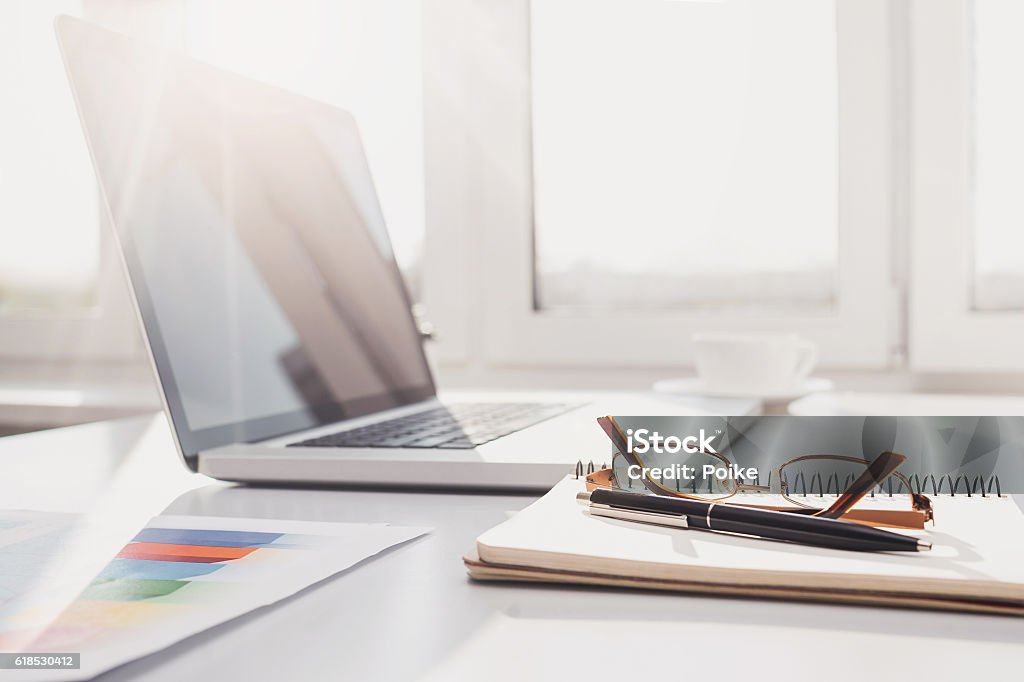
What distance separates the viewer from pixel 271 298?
0.84 meters

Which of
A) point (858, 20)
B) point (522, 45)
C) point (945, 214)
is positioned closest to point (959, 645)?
point (945, 214)

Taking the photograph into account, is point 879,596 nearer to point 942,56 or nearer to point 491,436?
point 491,436

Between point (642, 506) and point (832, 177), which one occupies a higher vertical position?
point (832, 177)

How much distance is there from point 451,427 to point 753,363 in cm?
39

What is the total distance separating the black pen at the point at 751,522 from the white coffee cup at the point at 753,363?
22.5 inches

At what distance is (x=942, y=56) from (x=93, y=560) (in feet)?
4.07

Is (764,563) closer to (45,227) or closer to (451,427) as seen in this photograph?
(451,427)

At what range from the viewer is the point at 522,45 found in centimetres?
146

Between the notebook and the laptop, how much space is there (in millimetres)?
115

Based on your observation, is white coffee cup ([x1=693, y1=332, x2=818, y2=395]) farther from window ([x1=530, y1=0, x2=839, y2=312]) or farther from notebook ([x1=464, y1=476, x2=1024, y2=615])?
notebook ([x1=464, y1=476, x2=1024, y2=615])

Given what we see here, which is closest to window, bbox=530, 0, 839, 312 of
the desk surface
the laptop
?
the laptop

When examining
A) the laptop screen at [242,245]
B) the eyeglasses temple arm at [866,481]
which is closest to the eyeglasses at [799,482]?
the eyeglasses temple arm at [866,481]

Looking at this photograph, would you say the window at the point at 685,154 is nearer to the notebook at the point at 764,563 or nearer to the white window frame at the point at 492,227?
the white window frame at the point at 492,227

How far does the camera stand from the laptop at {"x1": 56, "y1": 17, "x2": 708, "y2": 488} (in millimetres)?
660
